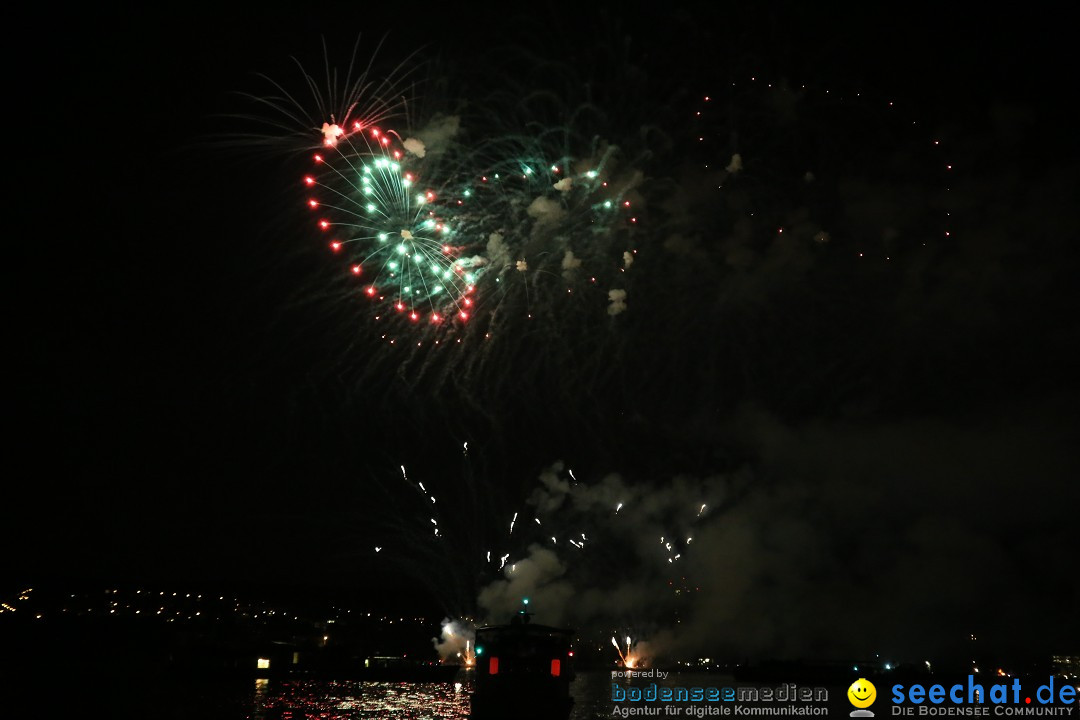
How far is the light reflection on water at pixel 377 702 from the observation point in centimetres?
4797

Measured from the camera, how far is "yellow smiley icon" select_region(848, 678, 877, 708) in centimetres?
4447

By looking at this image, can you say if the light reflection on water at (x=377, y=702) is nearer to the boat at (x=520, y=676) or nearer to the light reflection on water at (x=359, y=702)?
the light reflection on water at (x=359, y=702)

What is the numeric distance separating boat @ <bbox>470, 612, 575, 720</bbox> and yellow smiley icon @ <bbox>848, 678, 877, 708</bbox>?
16.8 meters

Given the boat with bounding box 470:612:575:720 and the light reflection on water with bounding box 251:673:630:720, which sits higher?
the boat with bounding box 470:612:575:720

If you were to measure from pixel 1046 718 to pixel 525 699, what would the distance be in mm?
36966

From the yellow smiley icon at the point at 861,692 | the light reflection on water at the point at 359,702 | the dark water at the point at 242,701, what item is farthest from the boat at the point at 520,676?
the yellow smiley icon at the point at 861,692

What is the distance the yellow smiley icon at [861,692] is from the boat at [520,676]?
55.0 ft

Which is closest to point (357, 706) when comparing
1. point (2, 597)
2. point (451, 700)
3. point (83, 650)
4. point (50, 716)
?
point (451, 700)

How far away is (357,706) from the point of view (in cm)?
5491


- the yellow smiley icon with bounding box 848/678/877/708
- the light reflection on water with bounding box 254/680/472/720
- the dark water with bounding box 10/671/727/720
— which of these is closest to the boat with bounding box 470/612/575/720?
the dark water with bounding box 10/671/727/720

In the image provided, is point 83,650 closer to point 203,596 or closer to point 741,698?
→ point 203,596

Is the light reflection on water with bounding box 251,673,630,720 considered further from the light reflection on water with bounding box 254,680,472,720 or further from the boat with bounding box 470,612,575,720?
the boat with bounding box 470,612,575,720

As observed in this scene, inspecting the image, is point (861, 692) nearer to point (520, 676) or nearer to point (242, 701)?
point (520, 676)

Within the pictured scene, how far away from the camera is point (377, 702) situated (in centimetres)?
5928
